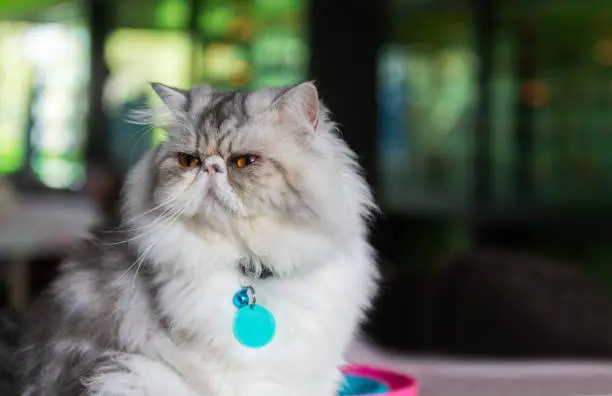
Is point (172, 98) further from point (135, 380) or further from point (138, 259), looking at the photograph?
point (135, 380)

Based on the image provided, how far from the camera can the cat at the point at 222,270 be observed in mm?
1050

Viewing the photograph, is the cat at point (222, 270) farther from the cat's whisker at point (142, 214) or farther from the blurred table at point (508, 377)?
the blurred table at point (508, 377)

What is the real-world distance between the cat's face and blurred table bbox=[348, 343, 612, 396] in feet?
1.26

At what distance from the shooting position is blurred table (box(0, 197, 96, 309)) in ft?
13.5

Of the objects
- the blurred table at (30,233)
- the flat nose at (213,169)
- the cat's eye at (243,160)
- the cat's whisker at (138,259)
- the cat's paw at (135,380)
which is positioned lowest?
the blurred table at (30,233)

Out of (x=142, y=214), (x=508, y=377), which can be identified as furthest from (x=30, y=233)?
(x=142, y=214)

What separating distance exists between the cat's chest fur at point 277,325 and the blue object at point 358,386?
0.18ft

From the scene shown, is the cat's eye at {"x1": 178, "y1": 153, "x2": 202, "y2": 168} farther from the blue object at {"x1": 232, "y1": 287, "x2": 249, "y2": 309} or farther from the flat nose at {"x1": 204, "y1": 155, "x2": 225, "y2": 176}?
the blue object at {"x1": 232, "y1": 287, "x2": 249, "y2": 309}

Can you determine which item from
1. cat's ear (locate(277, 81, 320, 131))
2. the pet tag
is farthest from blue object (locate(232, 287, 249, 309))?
cat's ear (locate(277, 81, 320, 131))

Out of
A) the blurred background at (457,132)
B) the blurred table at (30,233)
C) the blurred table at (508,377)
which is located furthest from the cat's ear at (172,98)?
the blurred table at (30,233)

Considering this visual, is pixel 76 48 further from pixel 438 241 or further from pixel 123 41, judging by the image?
pixel 438 241

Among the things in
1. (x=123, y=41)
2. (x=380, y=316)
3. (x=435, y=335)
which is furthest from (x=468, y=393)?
(x=123, y=41)

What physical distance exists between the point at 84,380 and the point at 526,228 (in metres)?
4.01

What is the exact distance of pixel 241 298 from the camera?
1076 mm
